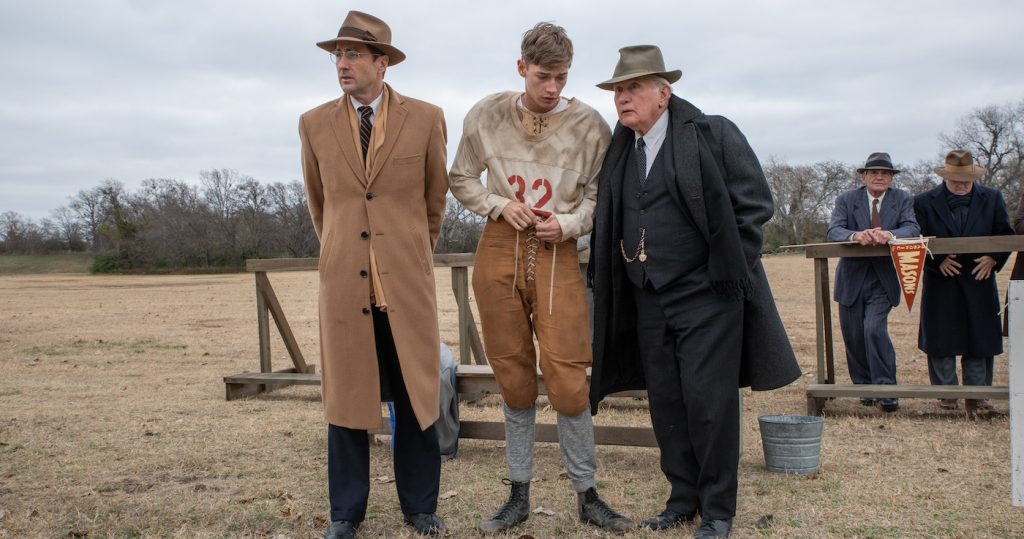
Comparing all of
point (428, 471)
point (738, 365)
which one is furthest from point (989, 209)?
point (428, 471)

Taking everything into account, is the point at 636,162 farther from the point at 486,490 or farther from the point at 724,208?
the point at 486,490

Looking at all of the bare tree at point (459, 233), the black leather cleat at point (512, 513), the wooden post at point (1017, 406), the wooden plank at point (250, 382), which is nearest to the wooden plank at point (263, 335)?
the wooden plank at point (250, 382)

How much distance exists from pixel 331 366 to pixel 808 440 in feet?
8.48

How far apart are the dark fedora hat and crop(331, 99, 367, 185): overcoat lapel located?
14.8 feet

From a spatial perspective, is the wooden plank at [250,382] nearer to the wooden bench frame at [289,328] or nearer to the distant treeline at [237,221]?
the wooden bench frame at [289,328]

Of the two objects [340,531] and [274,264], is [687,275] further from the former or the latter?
[274,264]

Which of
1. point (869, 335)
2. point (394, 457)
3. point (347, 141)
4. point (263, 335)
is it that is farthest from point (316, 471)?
point (869, 335)

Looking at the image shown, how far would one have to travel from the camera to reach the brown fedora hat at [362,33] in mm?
3641

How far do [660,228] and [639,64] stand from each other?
689mm

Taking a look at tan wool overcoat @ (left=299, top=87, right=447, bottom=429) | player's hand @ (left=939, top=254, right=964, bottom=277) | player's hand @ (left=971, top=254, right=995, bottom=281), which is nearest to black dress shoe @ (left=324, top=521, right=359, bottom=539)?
tan wool overcoat @ (left=299, top=87, right=447, bottom=429)

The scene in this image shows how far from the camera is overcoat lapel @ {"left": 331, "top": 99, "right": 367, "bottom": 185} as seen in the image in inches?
146

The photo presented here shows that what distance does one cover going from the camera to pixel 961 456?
493 centimetres

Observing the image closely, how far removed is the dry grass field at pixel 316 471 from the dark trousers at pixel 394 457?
17 cm

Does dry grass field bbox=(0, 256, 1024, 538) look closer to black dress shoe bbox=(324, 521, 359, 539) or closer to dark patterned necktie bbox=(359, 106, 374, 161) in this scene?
black dress shoe bbox=(324, 521, 359, 539)
